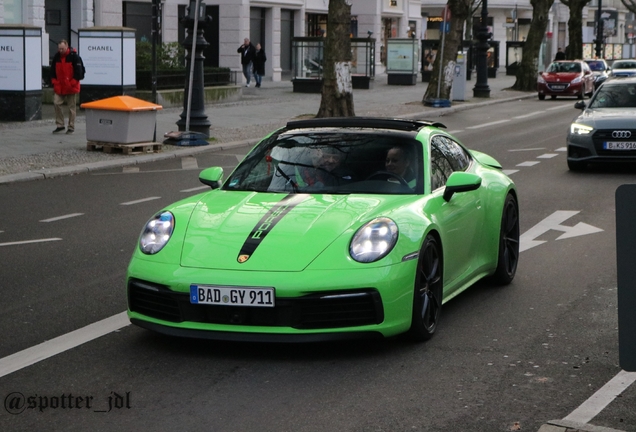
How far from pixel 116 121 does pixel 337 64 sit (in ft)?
31.3

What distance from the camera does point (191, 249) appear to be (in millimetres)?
6809

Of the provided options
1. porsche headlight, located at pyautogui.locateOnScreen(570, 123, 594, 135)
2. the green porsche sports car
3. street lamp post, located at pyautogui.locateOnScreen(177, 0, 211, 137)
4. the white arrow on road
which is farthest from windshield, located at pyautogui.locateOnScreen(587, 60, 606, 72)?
the green porsche sports car

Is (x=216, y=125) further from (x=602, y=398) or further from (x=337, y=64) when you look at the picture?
(x=602, y=398)

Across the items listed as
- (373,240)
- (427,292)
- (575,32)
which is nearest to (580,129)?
(427,292)

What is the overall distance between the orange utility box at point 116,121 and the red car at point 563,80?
2642 centimetres

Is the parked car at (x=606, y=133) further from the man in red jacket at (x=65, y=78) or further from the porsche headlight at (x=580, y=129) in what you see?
the man in red jacket at (x=65, y=78)

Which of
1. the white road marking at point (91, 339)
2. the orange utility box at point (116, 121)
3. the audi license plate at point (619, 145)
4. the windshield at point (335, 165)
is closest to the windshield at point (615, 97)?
the audi license plate at point (619, 145)

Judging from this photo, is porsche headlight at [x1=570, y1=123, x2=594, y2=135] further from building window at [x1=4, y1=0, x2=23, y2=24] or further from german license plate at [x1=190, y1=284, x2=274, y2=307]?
building window at [x1=4, y1=0, x2=23, y2=24]

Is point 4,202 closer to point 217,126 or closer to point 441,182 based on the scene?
point 441,182

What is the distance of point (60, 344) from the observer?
698 centimetres

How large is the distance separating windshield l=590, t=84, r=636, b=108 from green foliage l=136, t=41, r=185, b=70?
16.8 metres

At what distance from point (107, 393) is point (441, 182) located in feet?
9.78

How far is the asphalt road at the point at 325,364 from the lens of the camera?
5.57 meters

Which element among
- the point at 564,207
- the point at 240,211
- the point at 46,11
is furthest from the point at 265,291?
the point at 46,11
